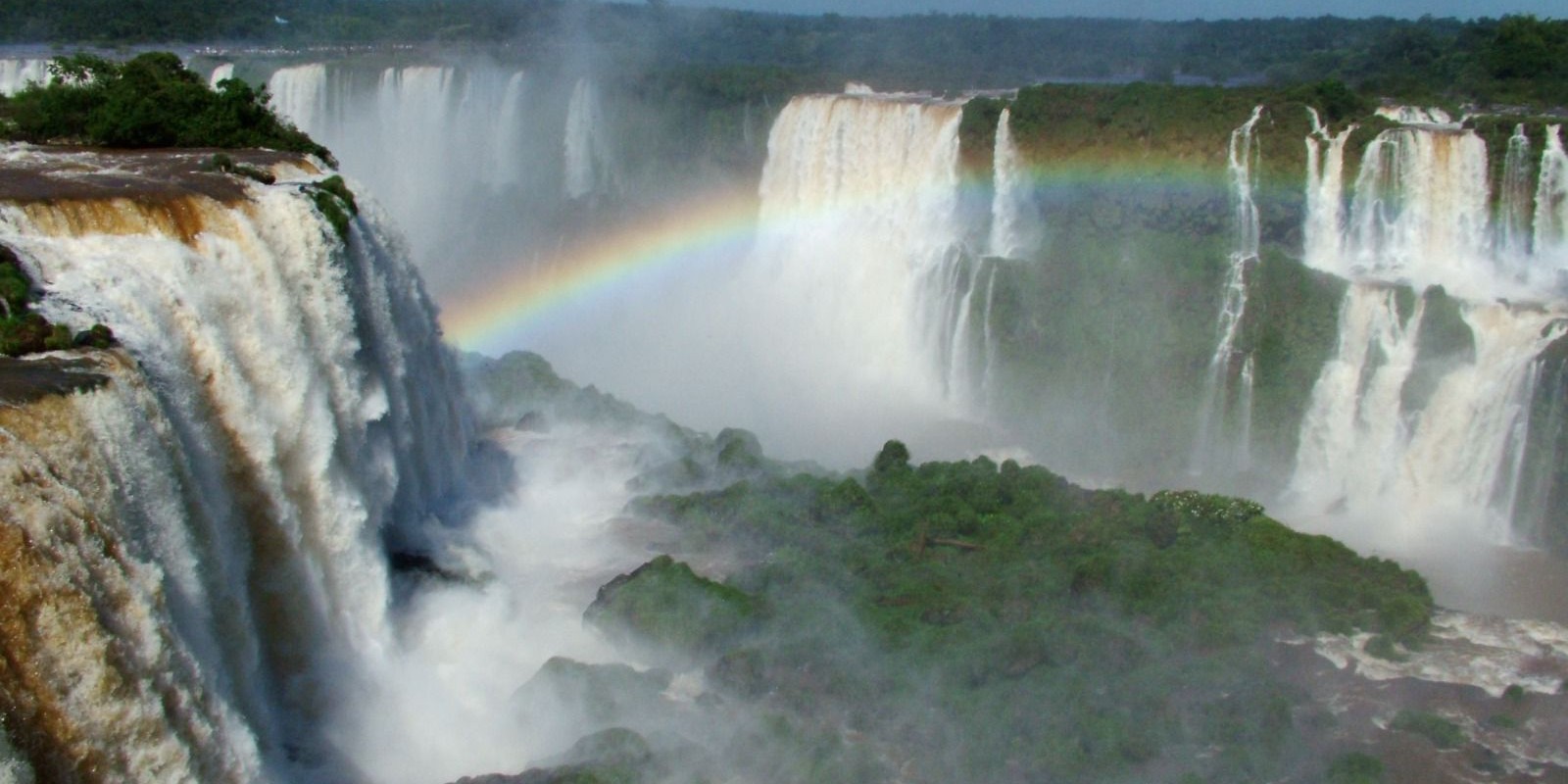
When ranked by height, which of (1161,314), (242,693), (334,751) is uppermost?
(1161,314)

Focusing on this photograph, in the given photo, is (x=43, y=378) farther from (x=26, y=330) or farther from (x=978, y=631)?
(x=978, y=631)

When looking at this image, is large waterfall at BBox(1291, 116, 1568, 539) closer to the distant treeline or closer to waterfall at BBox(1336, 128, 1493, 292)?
waterfall at BBox(1336, 128, 1493, 292)

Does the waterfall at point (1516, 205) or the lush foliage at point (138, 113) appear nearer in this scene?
the lush foliage at point (138, 113)

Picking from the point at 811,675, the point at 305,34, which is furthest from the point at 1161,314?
the point at 305,34

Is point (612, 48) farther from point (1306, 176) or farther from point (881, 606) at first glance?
point (881, 606)

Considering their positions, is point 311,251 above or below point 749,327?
above

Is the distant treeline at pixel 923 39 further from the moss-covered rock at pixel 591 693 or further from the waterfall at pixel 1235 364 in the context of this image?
the moss-covered rock at pixel 591 693

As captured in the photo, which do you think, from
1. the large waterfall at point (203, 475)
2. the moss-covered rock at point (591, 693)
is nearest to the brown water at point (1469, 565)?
the moss-covered rock at point (591, 693)
